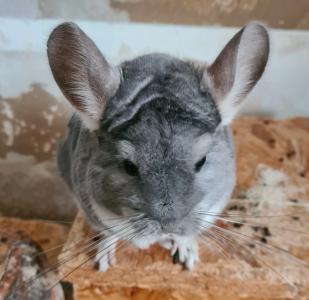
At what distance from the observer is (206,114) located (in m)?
1.32

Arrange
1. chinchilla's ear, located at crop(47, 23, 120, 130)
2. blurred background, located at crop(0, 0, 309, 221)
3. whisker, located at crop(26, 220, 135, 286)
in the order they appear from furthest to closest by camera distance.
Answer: blurred background, located at crop(0, 0, 309, 221), whisker, located at crop(26, 220, 135, 286), chinchilla's ear, located at crop(47, 23, 120, 130)

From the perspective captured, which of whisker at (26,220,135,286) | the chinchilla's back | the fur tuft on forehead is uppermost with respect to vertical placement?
the fur tuft on forehead

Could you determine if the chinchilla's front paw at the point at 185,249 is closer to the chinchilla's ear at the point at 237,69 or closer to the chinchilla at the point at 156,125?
the chinchilla at the point at 156,125

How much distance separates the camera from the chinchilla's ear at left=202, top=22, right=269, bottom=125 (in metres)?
1.26

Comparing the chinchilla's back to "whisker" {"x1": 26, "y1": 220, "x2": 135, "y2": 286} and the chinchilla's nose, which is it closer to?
"whisker" {"x1": 26, "y1": 220, "x2": 135, "y2": 286}

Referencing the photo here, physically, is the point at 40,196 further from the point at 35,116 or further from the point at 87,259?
the point at 87,259

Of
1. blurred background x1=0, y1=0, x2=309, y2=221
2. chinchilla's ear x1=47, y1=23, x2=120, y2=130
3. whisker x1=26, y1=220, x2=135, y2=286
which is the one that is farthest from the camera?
blurred background x1=0, y1=0, x2=309, y2=221

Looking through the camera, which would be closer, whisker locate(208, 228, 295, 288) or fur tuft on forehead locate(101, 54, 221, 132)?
fur tuft on forehead locate(101, 54, 221, 132)

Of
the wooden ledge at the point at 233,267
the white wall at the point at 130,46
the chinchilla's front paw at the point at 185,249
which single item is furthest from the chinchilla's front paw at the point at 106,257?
the white wall at the point at 130,46

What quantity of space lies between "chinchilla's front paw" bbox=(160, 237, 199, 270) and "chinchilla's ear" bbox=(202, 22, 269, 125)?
479 mm

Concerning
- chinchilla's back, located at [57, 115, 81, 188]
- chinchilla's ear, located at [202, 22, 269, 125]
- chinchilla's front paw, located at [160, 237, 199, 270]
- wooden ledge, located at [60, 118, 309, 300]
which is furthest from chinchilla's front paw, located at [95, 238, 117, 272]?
chinchilla's ear, located at [202, 22, 269, 125]

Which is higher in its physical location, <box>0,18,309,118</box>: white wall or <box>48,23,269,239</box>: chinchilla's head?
<box>0,18,309,118</box>: white wall

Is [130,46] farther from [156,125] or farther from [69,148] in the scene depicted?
[156,125]

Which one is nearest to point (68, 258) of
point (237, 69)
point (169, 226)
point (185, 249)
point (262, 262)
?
point (185, 249)
